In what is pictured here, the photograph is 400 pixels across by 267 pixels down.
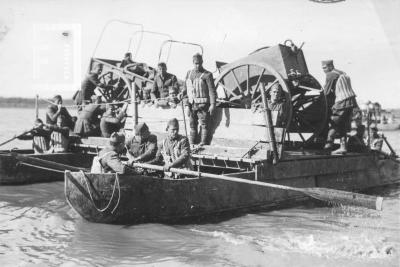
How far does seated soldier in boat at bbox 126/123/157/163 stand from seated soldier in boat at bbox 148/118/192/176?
134mm

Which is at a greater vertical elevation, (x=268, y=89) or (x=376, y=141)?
(x=268, y=89)

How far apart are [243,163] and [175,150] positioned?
1.82 meters

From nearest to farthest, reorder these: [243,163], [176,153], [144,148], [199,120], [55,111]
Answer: [176,153]
[144,148]
[243,163]
[199,120]
[55,111]

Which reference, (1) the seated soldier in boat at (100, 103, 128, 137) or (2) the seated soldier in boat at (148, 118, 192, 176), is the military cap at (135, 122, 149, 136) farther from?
(1) the seated soldier in boat at (100, 103, 128, 137)

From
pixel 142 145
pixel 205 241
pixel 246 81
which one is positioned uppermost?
pixel 246 81

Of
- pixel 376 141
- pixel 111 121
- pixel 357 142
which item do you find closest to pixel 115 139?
pixel 111 121

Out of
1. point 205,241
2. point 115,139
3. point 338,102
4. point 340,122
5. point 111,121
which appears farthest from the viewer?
point 111,121

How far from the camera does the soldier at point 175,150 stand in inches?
314

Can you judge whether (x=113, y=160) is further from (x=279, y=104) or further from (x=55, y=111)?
(x=55, y=111)

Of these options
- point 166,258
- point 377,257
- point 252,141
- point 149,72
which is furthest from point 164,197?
point 149,72

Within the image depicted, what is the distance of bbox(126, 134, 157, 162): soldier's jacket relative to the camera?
8.34 meters

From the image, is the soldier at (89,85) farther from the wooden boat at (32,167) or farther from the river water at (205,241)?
the river water at (205,241)

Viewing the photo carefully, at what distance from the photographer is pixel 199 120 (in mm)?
10312

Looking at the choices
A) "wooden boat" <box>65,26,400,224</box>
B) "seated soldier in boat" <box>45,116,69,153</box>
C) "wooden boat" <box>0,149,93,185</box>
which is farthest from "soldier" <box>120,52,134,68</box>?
"wooden boat" <box>0,149,93,185</box>
